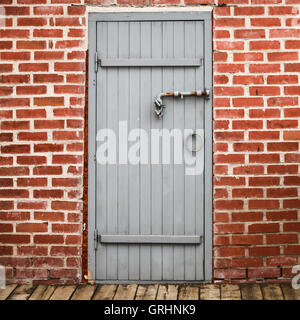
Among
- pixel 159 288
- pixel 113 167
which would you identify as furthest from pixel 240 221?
pixel 113 167

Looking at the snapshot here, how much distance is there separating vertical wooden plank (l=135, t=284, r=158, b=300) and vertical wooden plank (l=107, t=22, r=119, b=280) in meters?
0.24

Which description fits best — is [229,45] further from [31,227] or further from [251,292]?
[31,227]

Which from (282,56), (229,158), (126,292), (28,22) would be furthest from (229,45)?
(126,292)

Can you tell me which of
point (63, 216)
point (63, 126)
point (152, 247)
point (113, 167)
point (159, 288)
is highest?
point (63, 126)

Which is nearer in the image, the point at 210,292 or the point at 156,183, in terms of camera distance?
the point at 210,292

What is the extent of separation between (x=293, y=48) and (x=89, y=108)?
162 centimetres

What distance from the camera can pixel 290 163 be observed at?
3.54 metres

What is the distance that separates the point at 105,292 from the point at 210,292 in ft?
2.55

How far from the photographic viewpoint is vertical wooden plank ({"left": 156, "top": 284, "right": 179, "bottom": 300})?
3340 millimetres

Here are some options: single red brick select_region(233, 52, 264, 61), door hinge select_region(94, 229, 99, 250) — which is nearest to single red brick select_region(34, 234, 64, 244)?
door hinge select_region(94, 229, 99, 250)

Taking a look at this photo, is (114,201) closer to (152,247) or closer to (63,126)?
(152,247)

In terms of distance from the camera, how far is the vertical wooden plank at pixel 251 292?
332 cm

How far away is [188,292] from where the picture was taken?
135 inches

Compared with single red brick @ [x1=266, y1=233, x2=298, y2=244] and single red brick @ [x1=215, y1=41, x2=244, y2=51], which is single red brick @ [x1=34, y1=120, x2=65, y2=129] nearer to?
single red brick @ [x1=215, y1=41, x2=244, y2=51]
